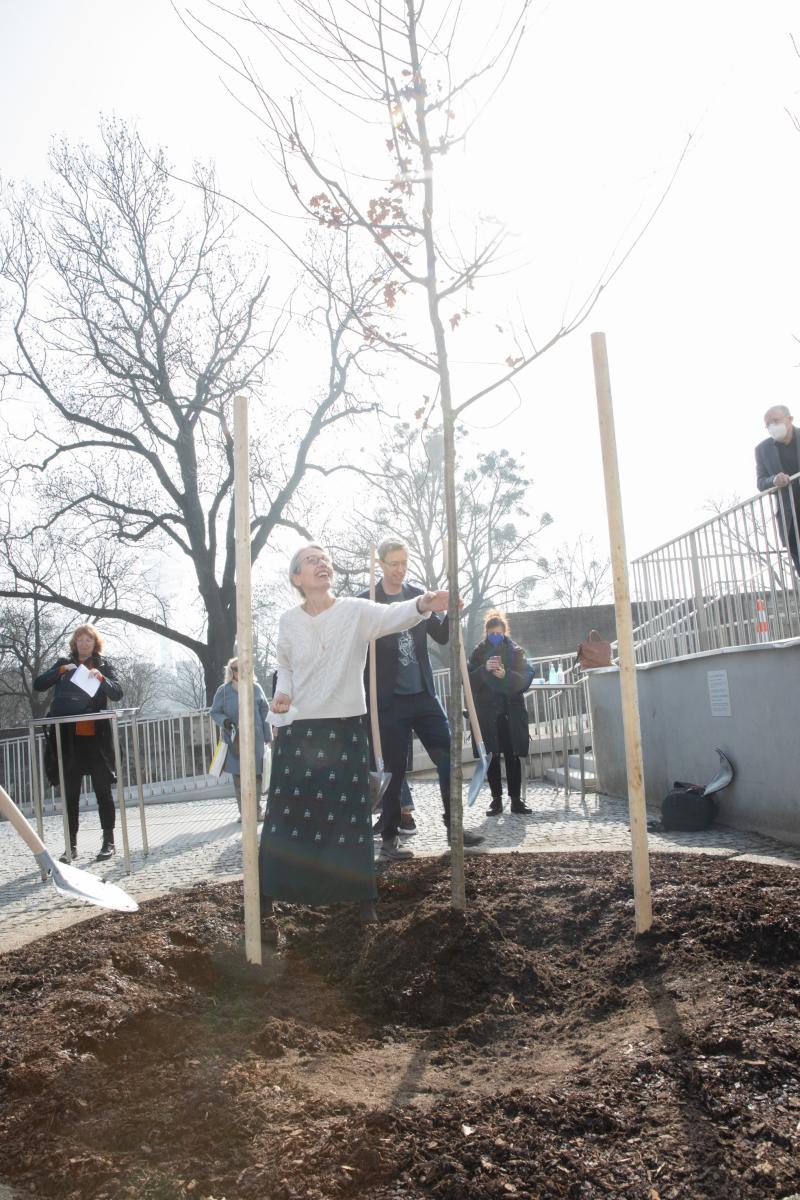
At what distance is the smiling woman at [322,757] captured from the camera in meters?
4.16

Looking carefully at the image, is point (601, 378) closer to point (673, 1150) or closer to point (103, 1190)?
point (673, 1150)

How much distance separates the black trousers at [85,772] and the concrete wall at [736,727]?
187 inches

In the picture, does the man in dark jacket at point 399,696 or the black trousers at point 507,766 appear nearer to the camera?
the man in dark jacket at point 399,696

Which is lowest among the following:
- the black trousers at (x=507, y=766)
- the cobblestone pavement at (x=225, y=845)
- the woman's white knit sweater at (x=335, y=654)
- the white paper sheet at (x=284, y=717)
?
the cobblestone pavement at (x=225, y=845)

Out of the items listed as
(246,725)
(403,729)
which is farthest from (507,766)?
(246,725)

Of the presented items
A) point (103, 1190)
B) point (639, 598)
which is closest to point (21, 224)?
point (639, 598)

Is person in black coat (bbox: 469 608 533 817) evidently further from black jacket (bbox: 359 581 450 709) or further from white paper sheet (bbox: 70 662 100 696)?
white paper sheet (bbox: 70 662 100 696)

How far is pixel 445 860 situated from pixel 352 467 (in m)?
19.7

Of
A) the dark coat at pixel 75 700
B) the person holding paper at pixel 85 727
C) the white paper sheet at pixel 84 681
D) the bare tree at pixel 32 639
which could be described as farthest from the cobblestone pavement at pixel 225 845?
the bare tree at pixel 32 639

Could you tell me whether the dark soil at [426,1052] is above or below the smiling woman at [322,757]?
below

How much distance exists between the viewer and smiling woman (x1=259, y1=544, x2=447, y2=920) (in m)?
4.16

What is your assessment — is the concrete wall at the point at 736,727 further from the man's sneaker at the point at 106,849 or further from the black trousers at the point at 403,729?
the man's sneaker at the point at 106,849

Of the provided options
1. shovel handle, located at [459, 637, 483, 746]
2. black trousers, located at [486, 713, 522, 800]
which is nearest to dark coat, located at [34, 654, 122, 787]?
black trousers, located at [486, 713, 522, 800]

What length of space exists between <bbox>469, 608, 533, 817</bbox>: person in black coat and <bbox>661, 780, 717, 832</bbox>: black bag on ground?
1.78 metres
